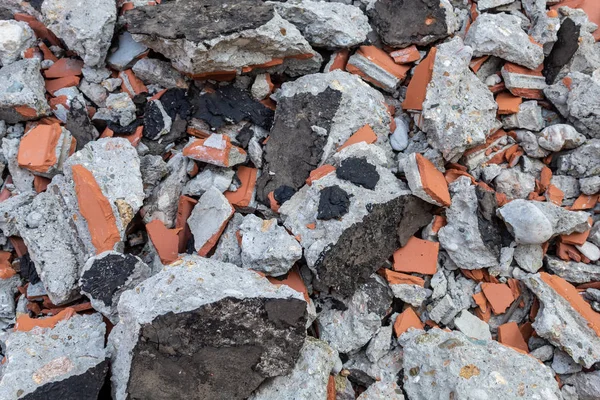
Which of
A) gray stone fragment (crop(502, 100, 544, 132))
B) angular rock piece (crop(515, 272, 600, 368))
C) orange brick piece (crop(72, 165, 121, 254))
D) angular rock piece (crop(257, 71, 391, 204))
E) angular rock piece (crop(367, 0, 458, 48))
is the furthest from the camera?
angular rock piece (crop(367, 0, 458, 48))

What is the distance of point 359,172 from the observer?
2.75 m

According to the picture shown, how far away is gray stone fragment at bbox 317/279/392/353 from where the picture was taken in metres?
2.59

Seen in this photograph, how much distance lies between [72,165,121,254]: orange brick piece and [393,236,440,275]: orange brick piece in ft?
5.22

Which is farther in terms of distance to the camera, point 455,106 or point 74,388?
point 455,106

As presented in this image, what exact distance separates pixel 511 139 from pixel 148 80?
2350 millimetres

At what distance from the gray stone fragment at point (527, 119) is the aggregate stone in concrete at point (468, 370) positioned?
1.39 metres

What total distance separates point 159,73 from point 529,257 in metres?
2.49

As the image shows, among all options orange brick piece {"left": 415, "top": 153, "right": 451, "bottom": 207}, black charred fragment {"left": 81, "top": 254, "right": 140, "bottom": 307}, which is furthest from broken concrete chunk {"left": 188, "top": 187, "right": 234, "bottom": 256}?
orange brick piece {"left": 415, "top": 153, "right": 451, "bottom": 207}

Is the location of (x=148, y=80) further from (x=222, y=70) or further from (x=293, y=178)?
(x=293, y=178)

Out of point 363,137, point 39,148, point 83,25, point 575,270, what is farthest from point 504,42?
point 39,148

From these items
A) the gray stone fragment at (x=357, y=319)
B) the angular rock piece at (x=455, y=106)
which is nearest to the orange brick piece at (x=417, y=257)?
the gray stone fragment at (x=357, y=319)

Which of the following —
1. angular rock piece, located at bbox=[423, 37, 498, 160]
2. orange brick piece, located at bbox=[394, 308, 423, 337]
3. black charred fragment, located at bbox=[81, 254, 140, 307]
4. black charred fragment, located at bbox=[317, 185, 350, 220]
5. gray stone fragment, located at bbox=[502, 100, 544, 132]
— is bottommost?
orange brick piece, located at bbox=[394, 308, 423, 337]

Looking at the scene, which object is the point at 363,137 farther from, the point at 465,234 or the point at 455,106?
the point at 465,234

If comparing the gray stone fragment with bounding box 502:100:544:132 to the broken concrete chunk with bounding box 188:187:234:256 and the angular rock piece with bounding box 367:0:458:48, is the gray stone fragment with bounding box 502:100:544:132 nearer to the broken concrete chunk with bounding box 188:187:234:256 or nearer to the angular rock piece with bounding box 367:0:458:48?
the angular rock piece with bounding box 367:0:458:48
